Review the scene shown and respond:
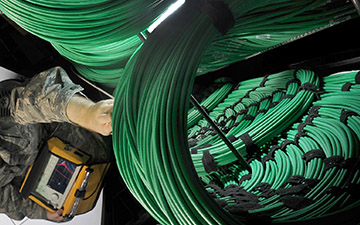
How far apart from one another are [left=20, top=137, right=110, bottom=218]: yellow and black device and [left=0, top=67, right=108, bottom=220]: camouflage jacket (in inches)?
2.5

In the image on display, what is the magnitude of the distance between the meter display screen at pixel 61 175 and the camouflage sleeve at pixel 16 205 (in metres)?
0.24

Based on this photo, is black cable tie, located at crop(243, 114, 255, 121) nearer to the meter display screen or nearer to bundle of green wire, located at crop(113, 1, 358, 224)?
bundle of green wire, located at crop(113, 1, 358, 224)

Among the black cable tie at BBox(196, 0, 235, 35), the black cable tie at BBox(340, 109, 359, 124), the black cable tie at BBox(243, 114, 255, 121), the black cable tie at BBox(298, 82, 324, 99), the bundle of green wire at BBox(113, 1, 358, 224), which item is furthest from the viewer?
the black cable tie at BBox(243, 114, 255, 121)

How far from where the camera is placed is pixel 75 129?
6.70 feet

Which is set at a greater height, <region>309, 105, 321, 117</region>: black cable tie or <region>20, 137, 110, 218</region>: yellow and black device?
<region>20, 137, 110, 218</region>: yellow and black device

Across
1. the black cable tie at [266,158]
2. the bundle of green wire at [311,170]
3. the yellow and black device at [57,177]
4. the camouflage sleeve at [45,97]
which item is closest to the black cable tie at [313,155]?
the bundle of green wire at [311,170]

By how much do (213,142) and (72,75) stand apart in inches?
49.9

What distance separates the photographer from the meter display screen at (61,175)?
74.7 inches

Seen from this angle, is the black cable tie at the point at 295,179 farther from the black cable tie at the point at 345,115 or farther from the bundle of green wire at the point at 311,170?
the black cable tie at the point at 345,115

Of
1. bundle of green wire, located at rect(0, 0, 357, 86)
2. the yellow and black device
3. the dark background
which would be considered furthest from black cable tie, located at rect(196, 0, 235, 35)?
the yellow and black device

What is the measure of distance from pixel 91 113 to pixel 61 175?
86 centimetres

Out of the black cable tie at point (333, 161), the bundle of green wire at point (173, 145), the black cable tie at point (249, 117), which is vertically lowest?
the black cable tie at point (333, 161)

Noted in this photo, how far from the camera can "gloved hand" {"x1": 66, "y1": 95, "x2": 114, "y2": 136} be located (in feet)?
3.73

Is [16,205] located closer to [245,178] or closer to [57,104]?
[57,104]
